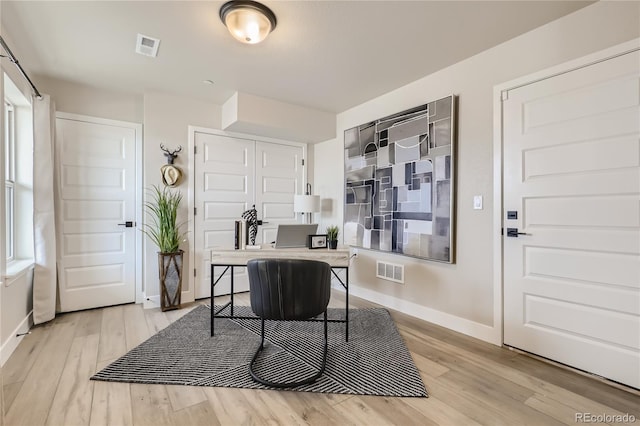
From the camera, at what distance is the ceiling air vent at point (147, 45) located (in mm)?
2426

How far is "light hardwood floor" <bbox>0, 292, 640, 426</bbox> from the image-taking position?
5.34 feet

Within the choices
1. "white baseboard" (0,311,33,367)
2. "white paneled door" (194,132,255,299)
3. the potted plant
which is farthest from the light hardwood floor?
"white paneled door" (194,132,255,299)

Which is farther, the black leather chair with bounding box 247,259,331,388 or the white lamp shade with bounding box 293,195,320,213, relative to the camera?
the white lamp shade with bounding box 293,195,320,213

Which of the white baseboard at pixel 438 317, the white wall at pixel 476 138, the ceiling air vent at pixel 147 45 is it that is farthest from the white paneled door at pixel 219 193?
the white wall at pixel 476 138

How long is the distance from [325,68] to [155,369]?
9.42 feet

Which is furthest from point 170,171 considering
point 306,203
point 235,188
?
point 306,203

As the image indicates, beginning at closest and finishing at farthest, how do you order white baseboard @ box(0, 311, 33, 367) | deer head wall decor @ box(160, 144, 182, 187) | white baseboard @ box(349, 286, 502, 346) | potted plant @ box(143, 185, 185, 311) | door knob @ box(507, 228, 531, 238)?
white baseboard @ box(0, 311, 33, 367), door knob @ box(507, 228, 531, 238), white baseboard @ box(349, 286, 502, 346), potted plant @ box(143, 185, 185, 311), deer head wall decor @ box(160, 144, 182, 187)

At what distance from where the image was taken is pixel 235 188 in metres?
4.09

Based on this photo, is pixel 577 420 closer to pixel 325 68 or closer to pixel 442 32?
pixel 442 32

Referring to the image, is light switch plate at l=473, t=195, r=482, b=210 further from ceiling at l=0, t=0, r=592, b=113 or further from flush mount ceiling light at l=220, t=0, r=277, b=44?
flush mount ceiling light at l=220, t=0, r=277, b=44

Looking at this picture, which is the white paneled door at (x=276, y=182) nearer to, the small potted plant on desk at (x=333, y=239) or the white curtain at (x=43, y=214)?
the small potted plant on desk at (x=333, y=239)

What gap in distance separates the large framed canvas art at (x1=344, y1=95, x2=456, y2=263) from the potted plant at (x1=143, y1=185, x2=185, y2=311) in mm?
2104

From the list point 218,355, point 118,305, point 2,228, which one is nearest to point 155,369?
point 218,355

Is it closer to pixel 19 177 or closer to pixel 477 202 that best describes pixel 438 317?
pixel 477 202
